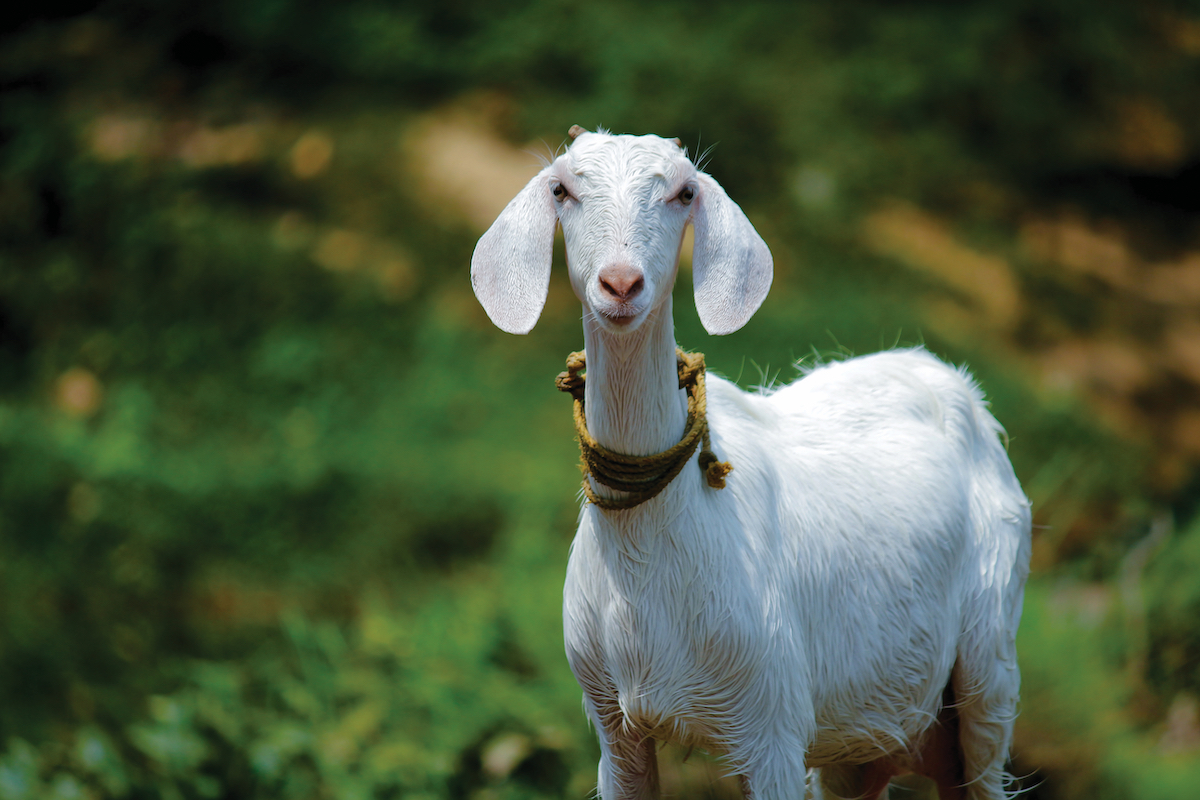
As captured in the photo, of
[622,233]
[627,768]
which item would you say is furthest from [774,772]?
[622,233]

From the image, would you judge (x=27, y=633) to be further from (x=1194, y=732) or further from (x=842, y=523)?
(x=1194, y=732)

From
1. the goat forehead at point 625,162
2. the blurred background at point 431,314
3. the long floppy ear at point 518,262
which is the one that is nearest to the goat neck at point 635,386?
the long floppy ear at point 518,262

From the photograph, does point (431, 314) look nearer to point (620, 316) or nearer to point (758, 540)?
point (758, 540)

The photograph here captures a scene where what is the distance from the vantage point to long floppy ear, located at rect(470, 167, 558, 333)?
2059 mm

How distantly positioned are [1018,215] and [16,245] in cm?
748

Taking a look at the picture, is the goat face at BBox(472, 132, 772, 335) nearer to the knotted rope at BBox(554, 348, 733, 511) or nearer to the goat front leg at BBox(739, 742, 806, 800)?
the knotted rope at BBox(554, 348, 733, 511)

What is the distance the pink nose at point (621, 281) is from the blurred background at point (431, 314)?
2.74m

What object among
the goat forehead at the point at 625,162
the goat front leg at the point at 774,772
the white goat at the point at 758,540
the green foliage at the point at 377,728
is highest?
the goat forehead at the point at 625,162

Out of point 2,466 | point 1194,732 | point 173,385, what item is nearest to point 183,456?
point 173,385

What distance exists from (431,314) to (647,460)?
5160mm

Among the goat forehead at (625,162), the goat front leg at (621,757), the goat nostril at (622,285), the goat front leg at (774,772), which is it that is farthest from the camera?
the goat front leg at (621,757)

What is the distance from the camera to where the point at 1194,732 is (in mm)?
4645

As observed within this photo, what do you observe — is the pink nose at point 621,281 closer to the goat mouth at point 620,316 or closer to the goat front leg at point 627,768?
the goat mouth at point 620,316

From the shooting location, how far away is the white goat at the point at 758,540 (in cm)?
206
